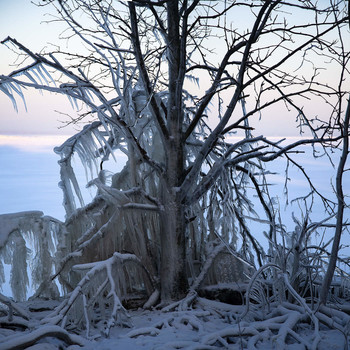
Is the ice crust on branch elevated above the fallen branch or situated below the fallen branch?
above

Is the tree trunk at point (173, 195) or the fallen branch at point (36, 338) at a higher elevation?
the tree trunk at point (173, 195)

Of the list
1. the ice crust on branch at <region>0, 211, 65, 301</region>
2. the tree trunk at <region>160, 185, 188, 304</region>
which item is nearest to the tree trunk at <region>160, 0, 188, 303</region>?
the tree trunk at <region>160, 185, 188, 304</region>

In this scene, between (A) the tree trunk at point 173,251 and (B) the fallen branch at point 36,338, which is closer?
(B) the fallen branch at point 36,338

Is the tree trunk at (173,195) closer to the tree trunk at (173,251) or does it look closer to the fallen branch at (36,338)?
the tree trunk at (173,251)

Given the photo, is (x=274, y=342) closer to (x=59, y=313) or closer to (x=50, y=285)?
(x=59, y=313)

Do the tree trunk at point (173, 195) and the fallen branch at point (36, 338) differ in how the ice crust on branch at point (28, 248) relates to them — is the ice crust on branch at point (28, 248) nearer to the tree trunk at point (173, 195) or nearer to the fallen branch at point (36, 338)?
the tree trunk at point (173, 195)

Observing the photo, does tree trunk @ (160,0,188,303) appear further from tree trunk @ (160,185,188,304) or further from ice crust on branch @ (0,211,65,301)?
ice crust on branch @ (0,211,65,301)

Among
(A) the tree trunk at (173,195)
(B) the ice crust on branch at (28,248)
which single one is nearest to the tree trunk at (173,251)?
(A) the tree trunk at (173,195)

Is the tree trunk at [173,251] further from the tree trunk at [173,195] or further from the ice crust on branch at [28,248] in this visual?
the ice crust on branch at [28,248]

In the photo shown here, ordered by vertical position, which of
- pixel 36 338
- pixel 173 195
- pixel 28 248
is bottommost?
pixel 36 338

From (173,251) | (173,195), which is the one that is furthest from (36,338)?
(173,195)

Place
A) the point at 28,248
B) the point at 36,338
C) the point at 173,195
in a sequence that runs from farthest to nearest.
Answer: the point at 28,248 < the point at 173,195 < the point at 36,338

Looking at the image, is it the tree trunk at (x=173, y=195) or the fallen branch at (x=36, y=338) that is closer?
the fallen branch at (x=36, y=338)

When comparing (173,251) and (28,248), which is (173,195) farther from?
(28,248)
